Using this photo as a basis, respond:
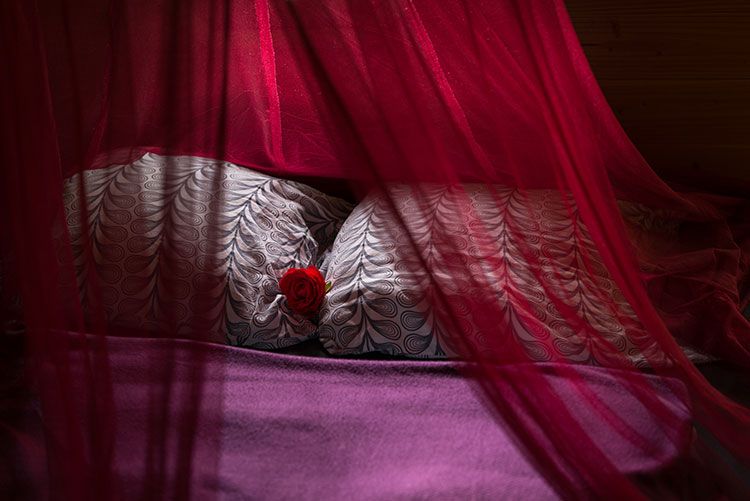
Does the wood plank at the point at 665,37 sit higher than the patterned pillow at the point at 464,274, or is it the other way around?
the wood plank at the point at 665,37

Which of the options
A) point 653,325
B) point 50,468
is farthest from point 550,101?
point 50,468

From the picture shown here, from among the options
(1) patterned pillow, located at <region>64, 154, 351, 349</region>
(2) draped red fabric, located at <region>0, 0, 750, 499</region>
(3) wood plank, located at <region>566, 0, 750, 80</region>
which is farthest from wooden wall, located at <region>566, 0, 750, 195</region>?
(1) patterned pillow, located at <region>64, 154, 351, 349</region>

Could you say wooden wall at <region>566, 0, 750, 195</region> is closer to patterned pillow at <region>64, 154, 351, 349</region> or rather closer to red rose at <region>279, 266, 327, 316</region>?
red rose at <region>279, 266, 327, 316</region>

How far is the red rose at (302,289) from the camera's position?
4.95ft

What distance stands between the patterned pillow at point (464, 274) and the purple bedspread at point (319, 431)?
0.07 metres

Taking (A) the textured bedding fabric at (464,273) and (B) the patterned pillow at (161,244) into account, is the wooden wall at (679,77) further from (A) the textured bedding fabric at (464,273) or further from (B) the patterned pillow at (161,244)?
(B) the patterned pillow at (161,244)

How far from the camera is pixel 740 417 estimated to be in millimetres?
1180

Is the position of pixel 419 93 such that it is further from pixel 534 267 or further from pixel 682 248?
pixel 682 248

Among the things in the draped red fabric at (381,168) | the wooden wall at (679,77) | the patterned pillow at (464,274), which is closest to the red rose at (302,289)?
the patterned pillow at (464,274)

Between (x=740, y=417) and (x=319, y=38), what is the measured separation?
0.79 m

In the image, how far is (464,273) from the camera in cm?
115

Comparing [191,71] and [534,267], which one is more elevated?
[191,71]

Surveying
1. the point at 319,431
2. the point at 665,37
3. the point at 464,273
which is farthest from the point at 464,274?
the point at 665,37

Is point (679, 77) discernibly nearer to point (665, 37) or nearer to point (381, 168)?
point (665, 37)
